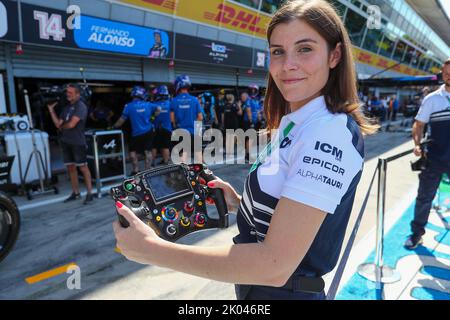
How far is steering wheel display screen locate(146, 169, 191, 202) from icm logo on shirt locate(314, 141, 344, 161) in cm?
67

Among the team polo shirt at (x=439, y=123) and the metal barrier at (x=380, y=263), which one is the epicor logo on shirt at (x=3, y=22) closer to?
the metal barrier at (x=380, y=263)

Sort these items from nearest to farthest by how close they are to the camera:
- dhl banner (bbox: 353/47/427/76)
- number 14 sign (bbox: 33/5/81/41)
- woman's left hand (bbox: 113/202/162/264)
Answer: woman's left hand (bbox: 113/202/162/264) < number 14 sign (bbox: 33/5/81/41) < dhl banner (bbox: 353/47/427/76)

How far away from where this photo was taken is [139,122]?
21.9 feet

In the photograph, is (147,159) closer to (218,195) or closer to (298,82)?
(218,195)

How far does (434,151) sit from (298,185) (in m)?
3.26

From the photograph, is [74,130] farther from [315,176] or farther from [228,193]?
[315,176]

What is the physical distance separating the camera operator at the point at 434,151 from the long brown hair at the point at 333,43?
9.03 ft

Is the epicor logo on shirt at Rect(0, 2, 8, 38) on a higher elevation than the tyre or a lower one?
higher

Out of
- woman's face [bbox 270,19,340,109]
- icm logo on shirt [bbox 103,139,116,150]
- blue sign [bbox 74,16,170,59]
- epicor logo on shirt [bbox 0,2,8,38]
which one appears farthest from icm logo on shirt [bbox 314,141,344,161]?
blue sign [bbox 74,16,170,59]

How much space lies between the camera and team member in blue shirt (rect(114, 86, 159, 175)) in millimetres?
6574

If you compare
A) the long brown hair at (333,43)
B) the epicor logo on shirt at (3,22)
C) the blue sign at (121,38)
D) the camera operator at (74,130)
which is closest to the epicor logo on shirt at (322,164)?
the long brown hair at (333,43)

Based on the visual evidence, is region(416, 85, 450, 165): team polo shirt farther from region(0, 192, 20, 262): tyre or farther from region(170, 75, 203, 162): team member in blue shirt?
region(170, 75, 203, 162): team member in blue shirt

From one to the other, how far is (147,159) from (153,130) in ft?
2.08

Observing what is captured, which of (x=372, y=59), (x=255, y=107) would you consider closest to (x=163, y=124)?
(x=255, y=107)
